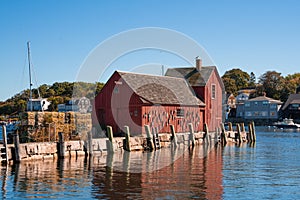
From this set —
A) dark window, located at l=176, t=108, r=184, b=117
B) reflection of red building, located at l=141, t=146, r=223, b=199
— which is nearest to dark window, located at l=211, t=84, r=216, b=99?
dark window, located at l=176, t=108, r=184, b=117

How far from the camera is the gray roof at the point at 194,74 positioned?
50.3 m

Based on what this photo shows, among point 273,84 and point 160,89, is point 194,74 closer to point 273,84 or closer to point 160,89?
point 160,89

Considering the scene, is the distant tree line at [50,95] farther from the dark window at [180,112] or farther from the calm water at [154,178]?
the calm water at [154,178]

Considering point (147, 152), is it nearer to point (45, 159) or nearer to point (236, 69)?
point (45, 159)

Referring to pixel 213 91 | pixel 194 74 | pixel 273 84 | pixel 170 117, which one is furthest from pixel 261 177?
pixel 273 84

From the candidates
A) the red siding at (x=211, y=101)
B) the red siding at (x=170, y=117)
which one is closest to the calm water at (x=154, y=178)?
the red siding at (x=170, y=117)

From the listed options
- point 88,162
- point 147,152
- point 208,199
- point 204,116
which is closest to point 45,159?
point 88,162

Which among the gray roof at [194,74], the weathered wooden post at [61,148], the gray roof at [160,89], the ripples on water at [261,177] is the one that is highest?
the gray roof at [194,74]

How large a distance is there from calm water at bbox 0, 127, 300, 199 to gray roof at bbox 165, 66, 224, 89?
19.6 m

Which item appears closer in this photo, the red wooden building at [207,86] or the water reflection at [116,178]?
the water reflection at [116,178]

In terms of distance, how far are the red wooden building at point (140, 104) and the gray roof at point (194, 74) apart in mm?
4444

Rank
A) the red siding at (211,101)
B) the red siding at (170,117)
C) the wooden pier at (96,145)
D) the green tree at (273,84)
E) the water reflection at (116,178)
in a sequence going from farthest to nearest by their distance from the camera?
the green tree at (273,84), the red siding at (211,101), the red siding at (170,117), the wooden pier at (96,145), the water reflection at (116,178)

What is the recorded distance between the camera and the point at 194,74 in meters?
52.0

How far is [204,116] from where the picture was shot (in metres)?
49.2
